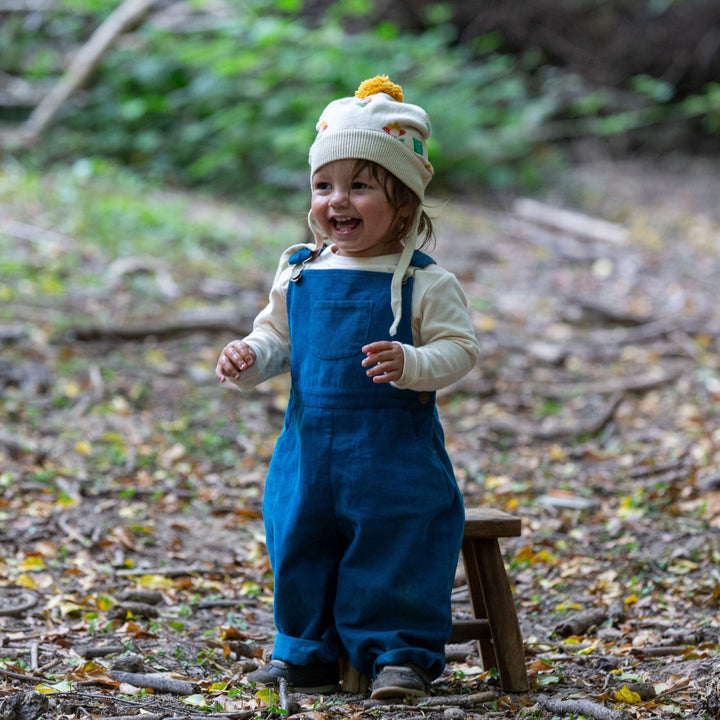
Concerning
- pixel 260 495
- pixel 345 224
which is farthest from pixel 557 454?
pixel 345 224

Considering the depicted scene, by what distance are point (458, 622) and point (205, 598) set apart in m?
1.18

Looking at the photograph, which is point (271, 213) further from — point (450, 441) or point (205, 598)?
point (205, 598)

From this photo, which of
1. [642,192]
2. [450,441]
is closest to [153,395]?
[450,441]

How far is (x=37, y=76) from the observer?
38.4 ft

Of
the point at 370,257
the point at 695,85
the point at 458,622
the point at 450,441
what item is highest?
the point at 695,85

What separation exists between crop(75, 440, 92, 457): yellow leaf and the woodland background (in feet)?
0.04

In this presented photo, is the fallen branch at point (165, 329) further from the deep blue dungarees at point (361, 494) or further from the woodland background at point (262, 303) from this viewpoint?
the deep blue dungarees at point (361, 494)

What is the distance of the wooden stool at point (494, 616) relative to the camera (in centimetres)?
275

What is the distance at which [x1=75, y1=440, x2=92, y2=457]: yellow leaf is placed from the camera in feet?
16.0

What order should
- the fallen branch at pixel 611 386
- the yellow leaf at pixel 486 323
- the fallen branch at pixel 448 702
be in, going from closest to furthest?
1. the fallen branch at pixel 448 702
2. the fallen branch at pixel 611 386
3. the yellow leaf at pixel 486 323

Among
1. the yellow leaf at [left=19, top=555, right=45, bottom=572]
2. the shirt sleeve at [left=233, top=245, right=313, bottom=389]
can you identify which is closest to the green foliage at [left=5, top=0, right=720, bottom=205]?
the yellow leaf at [left=19, top=555, right=45, bottom=572]

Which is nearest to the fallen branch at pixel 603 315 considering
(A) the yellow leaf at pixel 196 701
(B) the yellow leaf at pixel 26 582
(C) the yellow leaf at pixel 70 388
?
(C) the yellow leaf at pixel 70 388

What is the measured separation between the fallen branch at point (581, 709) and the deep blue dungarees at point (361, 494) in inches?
12.3

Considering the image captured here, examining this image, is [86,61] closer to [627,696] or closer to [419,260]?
[419,260]
